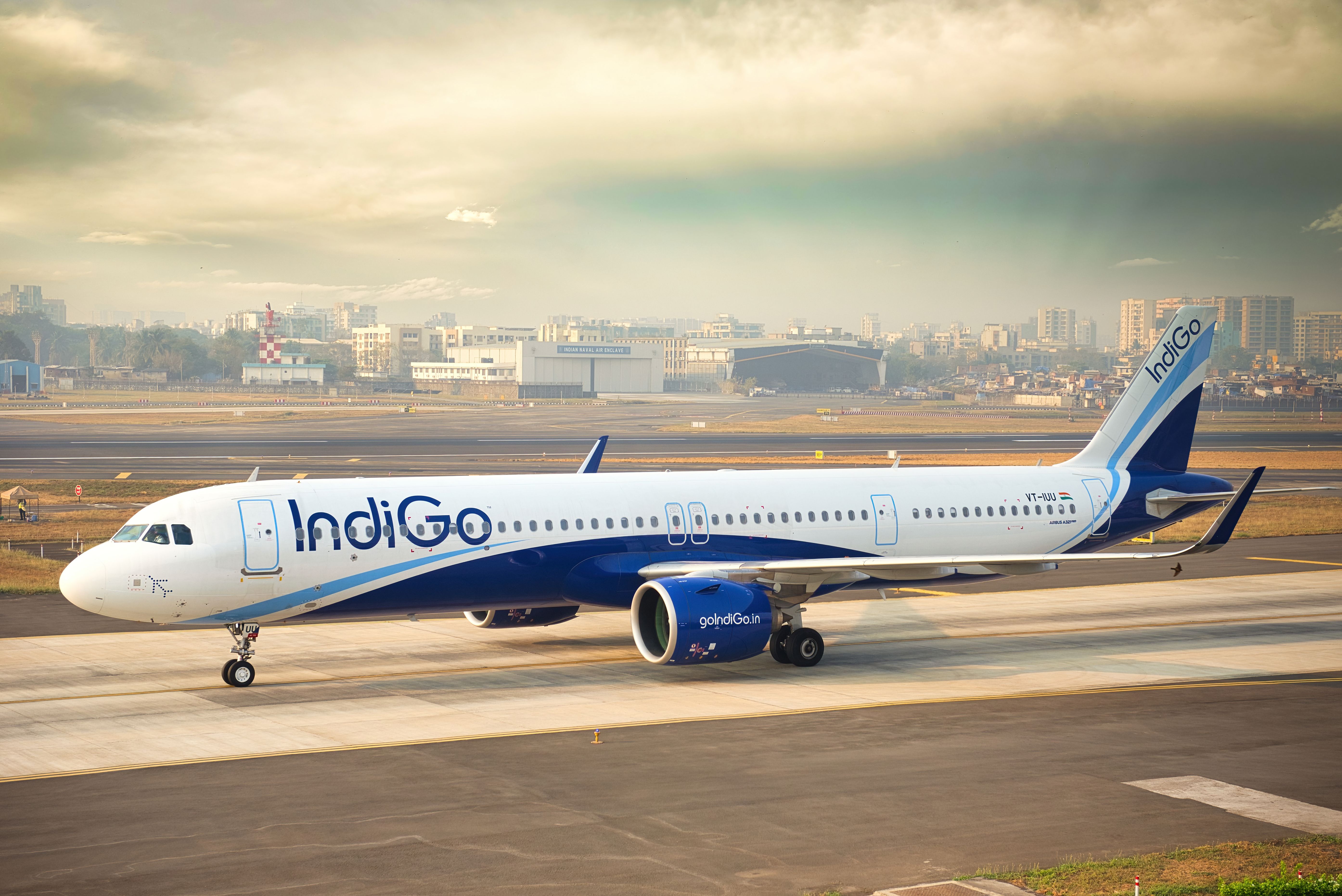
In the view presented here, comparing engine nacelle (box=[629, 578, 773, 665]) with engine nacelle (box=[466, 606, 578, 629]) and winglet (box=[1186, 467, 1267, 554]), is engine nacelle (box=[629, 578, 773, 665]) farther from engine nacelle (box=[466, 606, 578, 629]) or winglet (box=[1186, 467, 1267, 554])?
winglet (box=[1186, 467, 1267, 554])

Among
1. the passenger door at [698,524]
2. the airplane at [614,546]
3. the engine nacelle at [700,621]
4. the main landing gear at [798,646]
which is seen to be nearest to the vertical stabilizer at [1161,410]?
the airplane at [614,546]

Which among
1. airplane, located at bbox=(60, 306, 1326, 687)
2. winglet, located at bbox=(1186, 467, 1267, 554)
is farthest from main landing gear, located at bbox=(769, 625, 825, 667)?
winglet, located at bbox=(1186, 467, 1267, 554)

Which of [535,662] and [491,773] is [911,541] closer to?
[535,662]

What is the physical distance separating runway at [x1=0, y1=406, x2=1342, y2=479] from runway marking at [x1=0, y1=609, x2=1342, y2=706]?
50113mm

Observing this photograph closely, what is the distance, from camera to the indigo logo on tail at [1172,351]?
38.2 meters

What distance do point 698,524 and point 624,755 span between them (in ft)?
32.3

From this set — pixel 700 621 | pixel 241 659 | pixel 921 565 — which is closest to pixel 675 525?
pixel 700 621

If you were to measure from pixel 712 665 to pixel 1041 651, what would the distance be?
9035mm

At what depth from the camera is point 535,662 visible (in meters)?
31.4

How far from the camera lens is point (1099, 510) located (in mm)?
36656

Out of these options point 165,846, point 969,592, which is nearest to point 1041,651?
point 969,592

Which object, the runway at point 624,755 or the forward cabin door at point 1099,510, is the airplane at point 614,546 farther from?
the runway at point 624,755

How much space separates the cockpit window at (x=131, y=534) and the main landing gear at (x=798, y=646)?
14792 mm

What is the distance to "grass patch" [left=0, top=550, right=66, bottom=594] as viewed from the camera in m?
41.6
